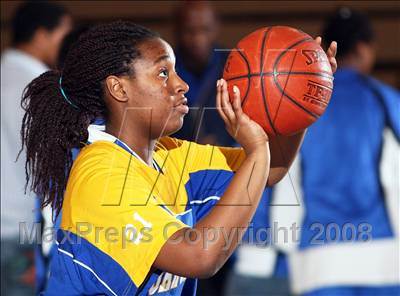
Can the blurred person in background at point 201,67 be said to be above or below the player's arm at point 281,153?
below

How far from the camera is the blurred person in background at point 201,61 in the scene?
15.7 feet

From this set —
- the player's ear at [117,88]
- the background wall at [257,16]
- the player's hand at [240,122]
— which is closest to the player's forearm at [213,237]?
the player's hand at [240,122]

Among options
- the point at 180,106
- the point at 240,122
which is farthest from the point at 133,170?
the point at 240,122

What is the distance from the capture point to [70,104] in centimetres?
272

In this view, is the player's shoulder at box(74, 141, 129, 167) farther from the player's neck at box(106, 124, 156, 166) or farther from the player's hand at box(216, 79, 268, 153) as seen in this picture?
the player's hand at box(216, 79, 268, 153)

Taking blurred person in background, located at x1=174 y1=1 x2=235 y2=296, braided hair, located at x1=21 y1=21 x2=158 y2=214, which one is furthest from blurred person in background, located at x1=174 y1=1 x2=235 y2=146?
braided hair, located at x1=21 y1=21 x2=158 y2=214

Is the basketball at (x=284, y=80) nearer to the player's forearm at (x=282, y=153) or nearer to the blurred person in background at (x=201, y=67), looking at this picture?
the player's forearm at (x=282, y=153)

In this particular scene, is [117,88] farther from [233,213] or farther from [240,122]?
[233,213]

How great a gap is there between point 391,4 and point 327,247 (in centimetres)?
278

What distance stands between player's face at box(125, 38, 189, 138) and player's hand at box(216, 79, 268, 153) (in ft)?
0.59

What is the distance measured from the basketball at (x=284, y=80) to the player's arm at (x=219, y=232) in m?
0.25

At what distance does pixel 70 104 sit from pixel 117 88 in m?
0.19

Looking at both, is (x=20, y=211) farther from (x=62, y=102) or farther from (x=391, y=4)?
(x=391, y=4)

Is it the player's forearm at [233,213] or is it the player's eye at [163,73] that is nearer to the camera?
the player's forearm at [233,213]
